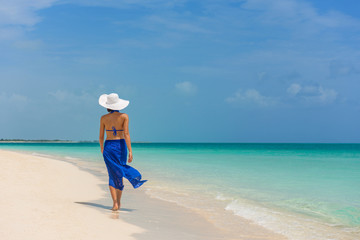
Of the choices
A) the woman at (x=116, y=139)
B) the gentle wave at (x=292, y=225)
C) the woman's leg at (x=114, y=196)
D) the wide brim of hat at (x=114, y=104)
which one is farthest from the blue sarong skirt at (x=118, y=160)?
the gentle wave at (x=292, y=225)

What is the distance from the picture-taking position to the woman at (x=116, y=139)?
19.6 feet

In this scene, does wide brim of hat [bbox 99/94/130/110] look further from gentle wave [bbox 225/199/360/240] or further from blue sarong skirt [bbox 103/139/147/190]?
gentle wave [bbox 225/199/360/240]

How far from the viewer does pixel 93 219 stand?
5289mm

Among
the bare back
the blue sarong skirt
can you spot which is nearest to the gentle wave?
the blue sarong skirt

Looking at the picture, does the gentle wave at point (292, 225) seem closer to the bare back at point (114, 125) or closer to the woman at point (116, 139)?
the woman at point (116, 139)

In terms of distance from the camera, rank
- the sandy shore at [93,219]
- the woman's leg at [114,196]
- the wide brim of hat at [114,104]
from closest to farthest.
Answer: the sandy shore at [93,219], the wide brim of hat at [114,104], the woman's leg at [114,196]

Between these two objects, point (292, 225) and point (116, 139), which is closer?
point (116, 139)

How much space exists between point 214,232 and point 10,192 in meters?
3.78

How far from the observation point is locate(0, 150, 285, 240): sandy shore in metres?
4.51

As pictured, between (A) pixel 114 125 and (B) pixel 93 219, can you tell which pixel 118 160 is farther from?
(B) pixel 93 219

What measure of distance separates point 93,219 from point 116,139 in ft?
4.39

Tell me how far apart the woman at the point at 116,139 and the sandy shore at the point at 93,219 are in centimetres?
60

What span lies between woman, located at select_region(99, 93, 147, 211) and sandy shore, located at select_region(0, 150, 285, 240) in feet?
1.98

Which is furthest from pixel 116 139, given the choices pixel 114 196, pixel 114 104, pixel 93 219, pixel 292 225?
pixel 292 225
